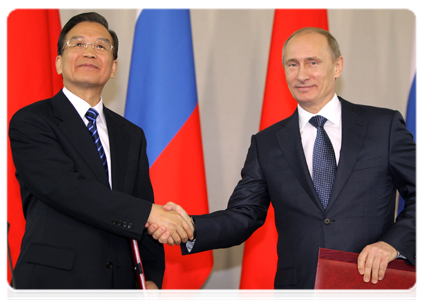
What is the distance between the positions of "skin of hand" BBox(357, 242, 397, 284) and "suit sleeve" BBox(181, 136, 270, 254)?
64 cm

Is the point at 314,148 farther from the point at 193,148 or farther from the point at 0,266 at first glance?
the point at 0,266

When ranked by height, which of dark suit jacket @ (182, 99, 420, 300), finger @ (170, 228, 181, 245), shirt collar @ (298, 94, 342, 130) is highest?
shirt collar @ (298, 94, 342, 130)

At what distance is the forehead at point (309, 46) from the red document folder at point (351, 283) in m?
0.99

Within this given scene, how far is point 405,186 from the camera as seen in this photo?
5.89 ft

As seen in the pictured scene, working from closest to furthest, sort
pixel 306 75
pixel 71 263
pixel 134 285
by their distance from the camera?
pixel 71 263 → pixel 134 285 → pixel 306 75

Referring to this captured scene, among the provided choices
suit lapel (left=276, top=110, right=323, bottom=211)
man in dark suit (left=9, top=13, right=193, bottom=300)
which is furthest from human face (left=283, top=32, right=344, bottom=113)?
man in dark suit (left=9, top=13, right=193, bottom=300)

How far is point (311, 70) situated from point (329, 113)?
226 mm

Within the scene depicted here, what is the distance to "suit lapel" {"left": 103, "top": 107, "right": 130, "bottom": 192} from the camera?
191 centimetres

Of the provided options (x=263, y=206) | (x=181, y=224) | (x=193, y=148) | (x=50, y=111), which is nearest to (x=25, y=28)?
(x=50, y=111)

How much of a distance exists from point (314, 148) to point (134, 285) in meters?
1.02

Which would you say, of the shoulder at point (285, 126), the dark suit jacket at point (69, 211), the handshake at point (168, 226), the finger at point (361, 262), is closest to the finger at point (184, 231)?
the handshake at point (168, 226)

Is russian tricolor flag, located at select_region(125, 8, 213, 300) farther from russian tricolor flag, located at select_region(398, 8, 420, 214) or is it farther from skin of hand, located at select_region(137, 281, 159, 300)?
russian tricolor flag, located at select_region(398, 8, 420, 214)

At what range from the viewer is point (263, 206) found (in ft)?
7.08

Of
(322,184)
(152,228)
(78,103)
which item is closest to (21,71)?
(78,103)
